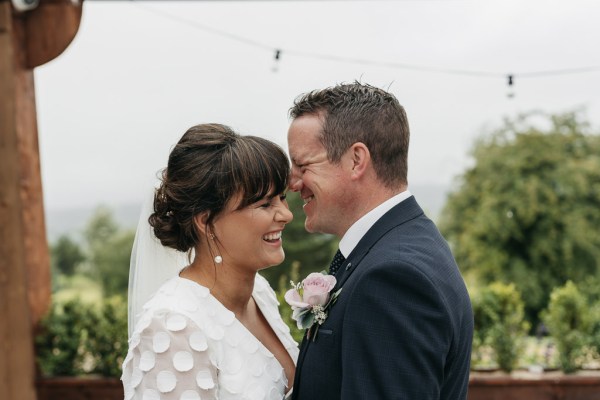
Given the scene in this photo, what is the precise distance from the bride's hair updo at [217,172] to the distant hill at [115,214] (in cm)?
1210

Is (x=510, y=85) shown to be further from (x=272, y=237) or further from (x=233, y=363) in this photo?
(x=233, y=363)

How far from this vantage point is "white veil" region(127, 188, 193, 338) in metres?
2.45

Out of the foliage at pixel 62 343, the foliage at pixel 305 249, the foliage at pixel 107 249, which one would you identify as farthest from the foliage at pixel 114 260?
the foliage at pixel 62 343

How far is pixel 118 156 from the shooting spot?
1858cm

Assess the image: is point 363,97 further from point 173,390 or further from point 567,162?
point 567,162

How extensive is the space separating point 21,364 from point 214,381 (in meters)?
3.07

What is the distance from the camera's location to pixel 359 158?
1842 mm

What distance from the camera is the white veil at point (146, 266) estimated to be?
2.45 meters

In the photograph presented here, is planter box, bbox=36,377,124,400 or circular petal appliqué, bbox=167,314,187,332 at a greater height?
circular petal appliqué, bbox=167,314,187,332

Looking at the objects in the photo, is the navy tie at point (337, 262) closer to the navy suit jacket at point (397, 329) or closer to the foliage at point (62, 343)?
the navy suit jacket at point (397, 329)

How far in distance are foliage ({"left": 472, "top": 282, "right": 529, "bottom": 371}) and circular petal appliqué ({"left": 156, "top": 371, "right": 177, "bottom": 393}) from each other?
308 cm

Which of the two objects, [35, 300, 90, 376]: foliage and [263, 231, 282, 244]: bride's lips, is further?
[35, 300, 90, 376]: foliage

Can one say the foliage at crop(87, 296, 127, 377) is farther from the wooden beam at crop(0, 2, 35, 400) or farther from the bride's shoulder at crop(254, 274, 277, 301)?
the bride's shoulder at crop(254, 274, 277, 301)

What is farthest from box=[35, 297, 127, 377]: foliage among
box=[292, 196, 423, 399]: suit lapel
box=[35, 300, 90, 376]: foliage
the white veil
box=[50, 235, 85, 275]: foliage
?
box=[50, 235, 85, 275]: foliage
